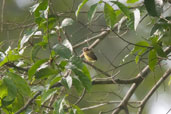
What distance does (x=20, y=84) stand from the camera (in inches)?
72.0

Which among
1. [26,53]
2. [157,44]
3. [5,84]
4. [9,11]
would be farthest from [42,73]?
[9,11]

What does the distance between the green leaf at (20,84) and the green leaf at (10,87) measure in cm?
5

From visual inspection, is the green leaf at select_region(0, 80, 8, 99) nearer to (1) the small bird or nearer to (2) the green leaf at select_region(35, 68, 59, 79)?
(2) the green leaf at select_region(35, 68, 59, 79)

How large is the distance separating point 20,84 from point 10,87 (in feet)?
0.25

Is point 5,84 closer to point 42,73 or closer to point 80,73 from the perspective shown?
point 42,73

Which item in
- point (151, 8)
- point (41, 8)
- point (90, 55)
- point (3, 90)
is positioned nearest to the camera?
point (151, 8)

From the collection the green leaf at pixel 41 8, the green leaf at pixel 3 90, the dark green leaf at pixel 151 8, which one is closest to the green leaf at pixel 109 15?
the dark green leaf at pixel 151 8

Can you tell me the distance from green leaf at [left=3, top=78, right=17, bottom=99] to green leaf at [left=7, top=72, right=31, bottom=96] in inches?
1.8

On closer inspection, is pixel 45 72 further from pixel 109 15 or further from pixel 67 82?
pixel 109 15

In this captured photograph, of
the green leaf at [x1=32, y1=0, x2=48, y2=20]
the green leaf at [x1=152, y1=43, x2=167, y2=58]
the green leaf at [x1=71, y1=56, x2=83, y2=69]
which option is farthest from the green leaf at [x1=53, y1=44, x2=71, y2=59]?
the green leaf at [x1=152, y1=43, x2=167, y2=58]

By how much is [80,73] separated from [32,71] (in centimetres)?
24

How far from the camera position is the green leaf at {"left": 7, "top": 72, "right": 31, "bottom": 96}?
5.96 ft

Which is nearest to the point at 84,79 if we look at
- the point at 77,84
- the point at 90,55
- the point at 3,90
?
the point at 77,84

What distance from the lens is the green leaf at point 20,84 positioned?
1815 mm
